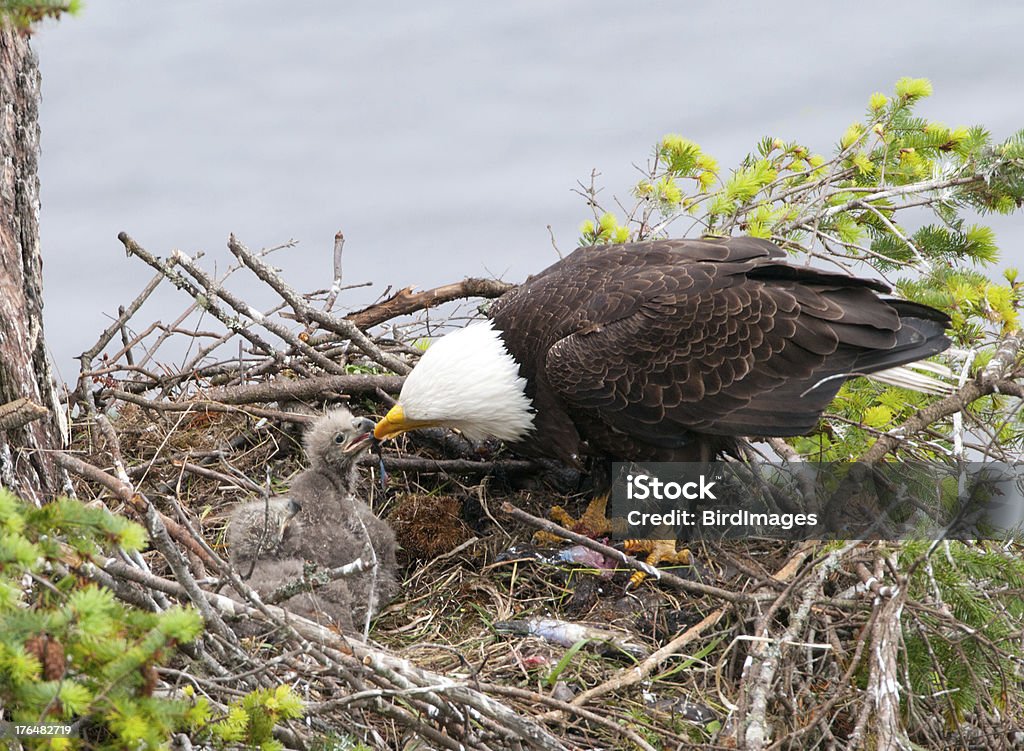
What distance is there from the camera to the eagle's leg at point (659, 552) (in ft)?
14.8

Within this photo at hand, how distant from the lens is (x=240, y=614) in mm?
3004

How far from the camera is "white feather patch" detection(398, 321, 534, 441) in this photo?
446 cm

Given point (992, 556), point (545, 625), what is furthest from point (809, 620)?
point (545, 625)

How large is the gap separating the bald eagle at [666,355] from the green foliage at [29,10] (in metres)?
2.52

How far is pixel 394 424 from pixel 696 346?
47.3 inches

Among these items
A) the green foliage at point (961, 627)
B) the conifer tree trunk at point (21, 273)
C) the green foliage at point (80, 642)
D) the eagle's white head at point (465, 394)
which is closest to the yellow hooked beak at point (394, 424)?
the eagle's white head at point (465, 394)

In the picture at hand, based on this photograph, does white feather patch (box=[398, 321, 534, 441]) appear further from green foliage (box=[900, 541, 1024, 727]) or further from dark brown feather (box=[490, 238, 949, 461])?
green foliage (box=[900, 541, 1024, 727])

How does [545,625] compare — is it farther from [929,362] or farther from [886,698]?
[929,362]

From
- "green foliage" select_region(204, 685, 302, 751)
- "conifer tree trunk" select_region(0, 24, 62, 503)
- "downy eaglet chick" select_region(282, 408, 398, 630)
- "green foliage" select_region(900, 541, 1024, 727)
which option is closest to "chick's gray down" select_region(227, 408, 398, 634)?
"downy eaglet chick" select_region(282, 408, 398, 630)

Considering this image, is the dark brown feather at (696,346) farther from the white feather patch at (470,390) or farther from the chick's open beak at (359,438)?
the chick's open beak at (359,438)

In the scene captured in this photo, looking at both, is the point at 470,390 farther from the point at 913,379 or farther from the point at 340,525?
the point at 913,379

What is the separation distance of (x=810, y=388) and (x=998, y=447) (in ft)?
3.04

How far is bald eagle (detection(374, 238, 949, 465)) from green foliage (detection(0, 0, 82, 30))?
2.52 meters

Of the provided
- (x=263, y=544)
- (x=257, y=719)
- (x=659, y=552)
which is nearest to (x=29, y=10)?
(x=257, y=719)
